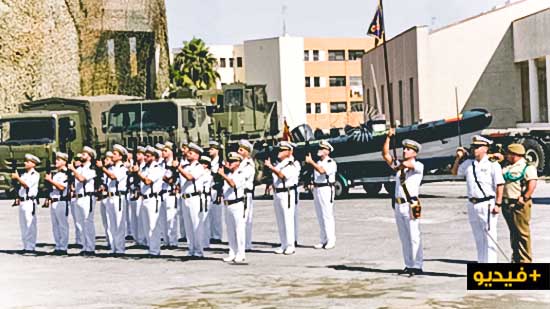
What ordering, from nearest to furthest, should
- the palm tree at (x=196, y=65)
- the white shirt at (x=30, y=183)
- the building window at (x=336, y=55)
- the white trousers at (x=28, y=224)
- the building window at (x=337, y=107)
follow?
1. the white shirt at (x=30, y=183)
2. the white trousers at (x=28, y=224)
3. the palm tree at (x=196, y=65)
4. the building window at (x=337, y=107)
5. the building window at (x=336, y=55)

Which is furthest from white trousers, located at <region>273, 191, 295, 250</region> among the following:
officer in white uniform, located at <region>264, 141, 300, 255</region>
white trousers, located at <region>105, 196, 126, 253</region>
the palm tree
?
the palm tree

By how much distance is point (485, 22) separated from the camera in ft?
160

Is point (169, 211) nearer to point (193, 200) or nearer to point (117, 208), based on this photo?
point (117, 208)

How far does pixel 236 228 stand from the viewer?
634 inches

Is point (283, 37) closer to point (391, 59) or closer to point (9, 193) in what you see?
point (391, 59)

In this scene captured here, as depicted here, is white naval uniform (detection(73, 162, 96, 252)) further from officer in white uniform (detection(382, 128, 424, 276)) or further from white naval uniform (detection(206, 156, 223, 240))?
officer in white uniform (detection(382, 128, 424, 276))

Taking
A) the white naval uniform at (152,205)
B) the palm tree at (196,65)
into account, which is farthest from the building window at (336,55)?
the white naval uniform at (152,205)

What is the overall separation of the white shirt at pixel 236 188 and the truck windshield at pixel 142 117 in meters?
15.0

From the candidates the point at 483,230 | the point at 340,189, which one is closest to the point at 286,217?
the point at 483,230

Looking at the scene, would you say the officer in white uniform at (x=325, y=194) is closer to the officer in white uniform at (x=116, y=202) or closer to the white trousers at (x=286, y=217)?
the white trousers at (x=286, y=217)

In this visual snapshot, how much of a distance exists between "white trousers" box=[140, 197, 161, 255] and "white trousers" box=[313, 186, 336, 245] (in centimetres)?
266

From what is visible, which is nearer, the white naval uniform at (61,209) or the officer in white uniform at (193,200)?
the officer in white uniform at (193,200)

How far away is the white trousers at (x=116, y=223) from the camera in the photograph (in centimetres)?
1806

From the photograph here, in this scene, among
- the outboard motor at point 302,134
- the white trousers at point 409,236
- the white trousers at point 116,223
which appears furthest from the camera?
the outboard motor at point 302,134
